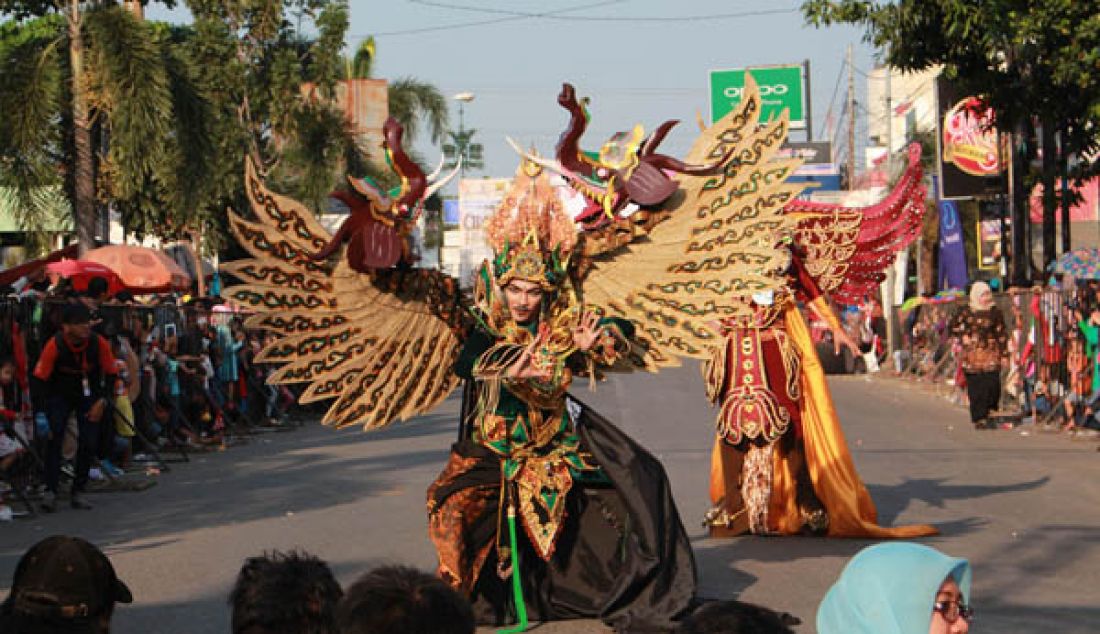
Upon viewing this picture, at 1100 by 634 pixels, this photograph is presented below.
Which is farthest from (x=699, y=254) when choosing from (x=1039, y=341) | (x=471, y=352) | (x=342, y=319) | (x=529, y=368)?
(x=1039, y=341)

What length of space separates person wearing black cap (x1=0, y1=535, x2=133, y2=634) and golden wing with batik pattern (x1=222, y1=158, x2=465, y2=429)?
10.6 ft

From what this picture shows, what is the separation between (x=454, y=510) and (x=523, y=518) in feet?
1.11

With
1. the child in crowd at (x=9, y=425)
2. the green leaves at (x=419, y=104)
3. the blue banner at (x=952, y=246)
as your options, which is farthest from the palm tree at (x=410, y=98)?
the child in crowd at (x=9, y=425)

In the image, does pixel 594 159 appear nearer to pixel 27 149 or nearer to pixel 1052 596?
pixel 1052 596

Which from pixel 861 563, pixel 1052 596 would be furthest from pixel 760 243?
pixel 861 563

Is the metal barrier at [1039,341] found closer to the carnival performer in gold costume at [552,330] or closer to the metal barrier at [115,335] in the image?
the metal barrier at [115,335]

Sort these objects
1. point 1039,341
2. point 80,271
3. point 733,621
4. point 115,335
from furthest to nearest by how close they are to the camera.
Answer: point 1039,341 < point 80,271 < point 115,335 < point 733,621

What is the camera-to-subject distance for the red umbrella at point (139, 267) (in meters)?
20.1

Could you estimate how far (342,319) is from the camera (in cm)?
680

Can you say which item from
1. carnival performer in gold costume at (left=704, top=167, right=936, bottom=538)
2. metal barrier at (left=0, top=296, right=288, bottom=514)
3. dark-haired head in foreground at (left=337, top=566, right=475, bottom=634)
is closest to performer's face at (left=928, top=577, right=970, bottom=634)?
dark-haired head in foreground at (left=337, top=566, right=475, bottom=634)

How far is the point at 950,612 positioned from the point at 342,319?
4.24m

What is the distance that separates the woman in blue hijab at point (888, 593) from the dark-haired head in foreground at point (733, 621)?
0.44 feet

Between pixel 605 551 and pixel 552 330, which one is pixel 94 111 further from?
pixel 552 330

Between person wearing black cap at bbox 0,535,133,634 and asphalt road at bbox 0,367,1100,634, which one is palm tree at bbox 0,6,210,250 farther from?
person wearing black cap at bbox 0,535,133,634
